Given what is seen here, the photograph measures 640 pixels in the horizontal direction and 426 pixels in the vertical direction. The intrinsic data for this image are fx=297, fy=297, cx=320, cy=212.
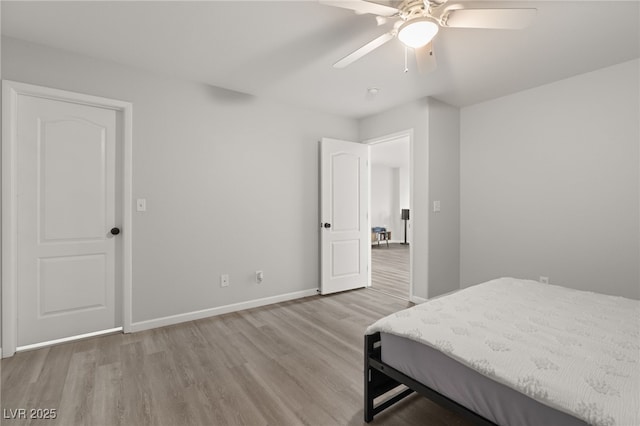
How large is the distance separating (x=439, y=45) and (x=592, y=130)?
74.4 inches

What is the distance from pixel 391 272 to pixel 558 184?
2956 mm

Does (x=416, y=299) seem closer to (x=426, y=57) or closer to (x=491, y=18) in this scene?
(x=426, y=57)

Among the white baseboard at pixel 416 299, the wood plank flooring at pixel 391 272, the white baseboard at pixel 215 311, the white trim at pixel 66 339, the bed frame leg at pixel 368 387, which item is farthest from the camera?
the wood plank flooring at pixel 391 272

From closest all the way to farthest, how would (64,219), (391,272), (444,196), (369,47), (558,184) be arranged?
(369,47)
(64,219)
(558,184)
(444,196)
(391,272)

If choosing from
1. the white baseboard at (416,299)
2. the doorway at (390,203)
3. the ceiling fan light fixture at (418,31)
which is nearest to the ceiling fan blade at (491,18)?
the ceiling fan light fixture at (418,31)

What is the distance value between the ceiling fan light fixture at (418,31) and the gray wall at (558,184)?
91.6 inches

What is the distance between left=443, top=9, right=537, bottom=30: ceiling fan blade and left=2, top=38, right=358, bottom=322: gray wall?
7.91ft

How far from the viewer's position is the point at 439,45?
2457 millimetres

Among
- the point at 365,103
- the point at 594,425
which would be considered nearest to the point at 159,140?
the point at 365,103

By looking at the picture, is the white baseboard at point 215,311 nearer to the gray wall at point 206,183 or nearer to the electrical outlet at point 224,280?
the gray wall at point 206,183

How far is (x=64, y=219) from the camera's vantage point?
104 inches

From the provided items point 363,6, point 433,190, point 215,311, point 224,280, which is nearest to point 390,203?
point 433,190

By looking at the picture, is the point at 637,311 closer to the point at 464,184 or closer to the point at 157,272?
the point at 464,184

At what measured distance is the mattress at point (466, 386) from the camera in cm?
107
